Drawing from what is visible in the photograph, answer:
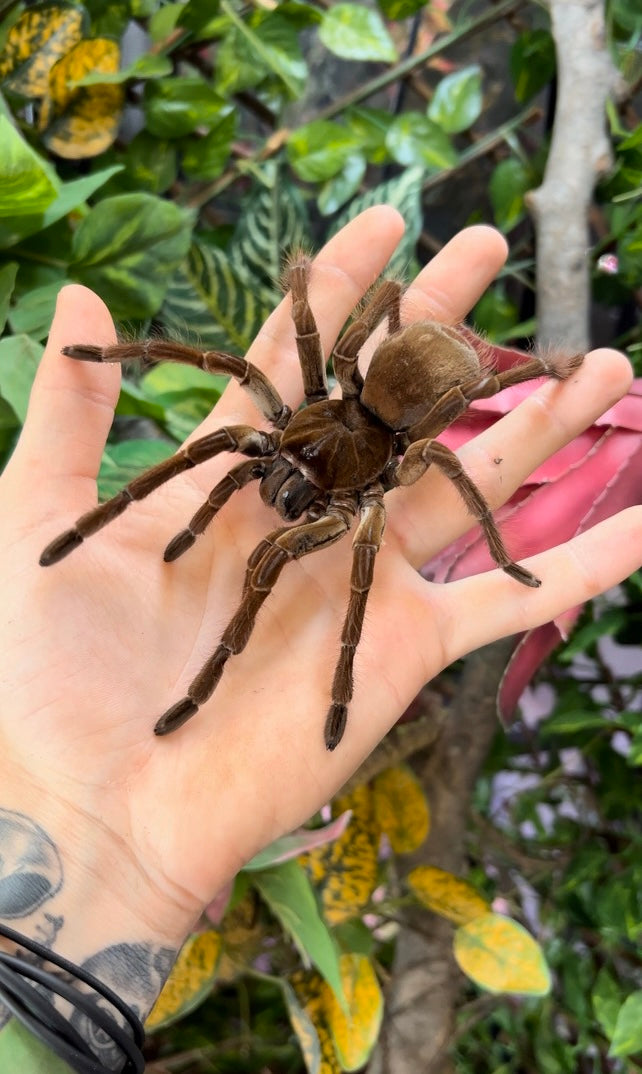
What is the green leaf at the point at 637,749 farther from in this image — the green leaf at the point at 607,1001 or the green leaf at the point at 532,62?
the green leaf at the point at 532,62

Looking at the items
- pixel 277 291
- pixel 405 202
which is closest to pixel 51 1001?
pixel 277 291

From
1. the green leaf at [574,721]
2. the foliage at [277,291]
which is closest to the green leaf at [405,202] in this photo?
the foliage at [277,291]

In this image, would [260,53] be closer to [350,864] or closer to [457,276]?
[457,276]

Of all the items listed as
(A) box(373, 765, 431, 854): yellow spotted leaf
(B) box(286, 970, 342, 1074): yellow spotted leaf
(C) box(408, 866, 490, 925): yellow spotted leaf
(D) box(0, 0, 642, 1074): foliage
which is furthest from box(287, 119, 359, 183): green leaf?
(B) box(286, 970, 342, 1074): yellow spotted leaf

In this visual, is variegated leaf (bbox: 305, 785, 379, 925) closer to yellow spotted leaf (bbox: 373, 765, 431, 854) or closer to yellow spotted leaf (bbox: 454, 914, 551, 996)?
yellow spotted leaf (bbox: 373, 765, 431, 854)

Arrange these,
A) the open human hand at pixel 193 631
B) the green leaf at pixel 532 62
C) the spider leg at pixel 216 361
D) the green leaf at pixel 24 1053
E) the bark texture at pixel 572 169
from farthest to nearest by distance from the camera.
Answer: the green leaf at pixel 532 62 < the bark texture at pixel 572 169 < the spider leg at pixel 216 361 < the open human hand at pixel 193 631 < the green leaf at pixel 24 1053
